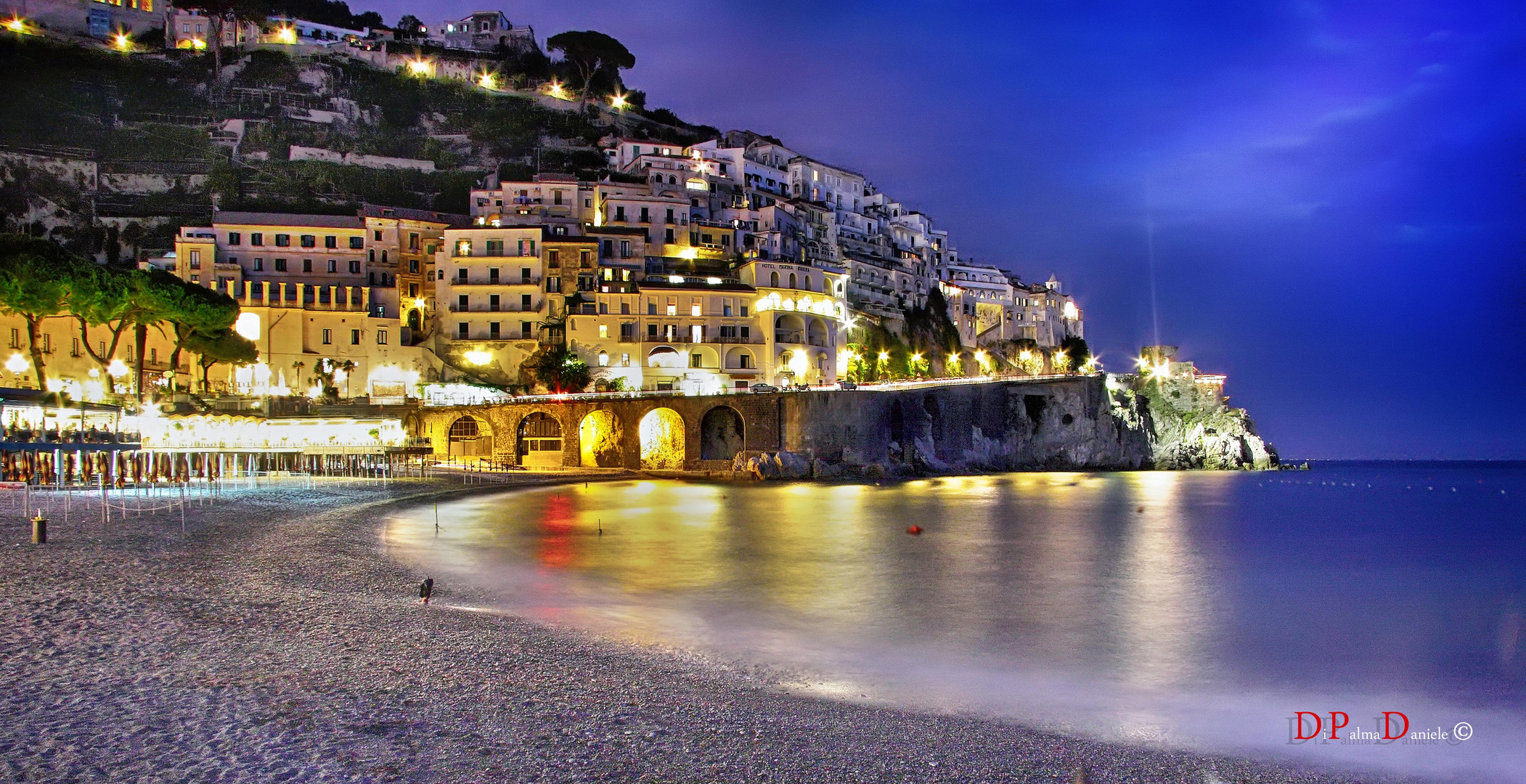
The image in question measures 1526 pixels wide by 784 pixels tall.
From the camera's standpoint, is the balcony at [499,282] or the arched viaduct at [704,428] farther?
the balcony at [499,282]

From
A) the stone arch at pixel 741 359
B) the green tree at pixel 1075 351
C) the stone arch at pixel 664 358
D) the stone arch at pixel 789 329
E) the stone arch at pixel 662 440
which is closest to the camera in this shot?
the stone arch at pixel 662 440

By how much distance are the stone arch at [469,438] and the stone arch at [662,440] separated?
27.8 ft

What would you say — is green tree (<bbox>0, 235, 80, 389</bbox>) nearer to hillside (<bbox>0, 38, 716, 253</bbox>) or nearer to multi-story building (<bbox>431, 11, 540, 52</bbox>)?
hillside (<bbox>0, 38, 716, 253</bbox>)

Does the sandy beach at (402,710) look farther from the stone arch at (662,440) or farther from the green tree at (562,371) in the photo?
the green tree at (562,371)

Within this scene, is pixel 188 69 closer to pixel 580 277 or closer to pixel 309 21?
pixel 309 21

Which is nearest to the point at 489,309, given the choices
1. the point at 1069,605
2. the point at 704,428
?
the point at 704,428

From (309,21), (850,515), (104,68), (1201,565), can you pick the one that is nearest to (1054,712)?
(1201,565)

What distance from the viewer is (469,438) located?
49.4m

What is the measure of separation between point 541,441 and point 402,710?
42.3m

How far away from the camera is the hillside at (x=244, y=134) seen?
2489 inches

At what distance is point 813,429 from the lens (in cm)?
4991

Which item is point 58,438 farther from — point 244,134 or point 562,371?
point 244,134

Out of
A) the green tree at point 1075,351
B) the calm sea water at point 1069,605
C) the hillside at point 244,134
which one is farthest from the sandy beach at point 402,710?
the green tree at point 1075,351

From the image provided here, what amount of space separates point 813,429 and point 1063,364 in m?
49.9
